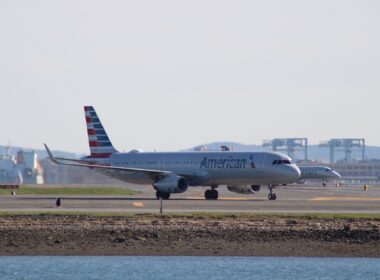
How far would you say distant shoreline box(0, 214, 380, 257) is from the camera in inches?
1807

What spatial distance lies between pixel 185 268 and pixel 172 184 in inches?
1808

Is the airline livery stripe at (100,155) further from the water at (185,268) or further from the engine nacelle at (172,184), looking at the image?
the water at (185,268)

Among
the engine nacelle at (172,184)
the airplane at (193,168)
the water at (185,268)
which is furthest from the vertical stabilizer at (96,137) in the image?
the water at (185,268)

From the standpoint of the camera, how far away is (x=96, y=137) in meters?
99.1

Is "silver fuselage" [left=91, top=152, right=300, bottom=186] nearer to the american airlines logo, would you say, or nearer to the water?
the american airlines logo

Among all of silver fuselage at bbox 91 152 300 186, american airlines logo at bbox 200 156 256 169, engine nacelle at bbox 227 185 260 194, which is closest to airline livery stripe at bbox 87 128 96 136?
silver fuselage at bbox 91 152 300 186

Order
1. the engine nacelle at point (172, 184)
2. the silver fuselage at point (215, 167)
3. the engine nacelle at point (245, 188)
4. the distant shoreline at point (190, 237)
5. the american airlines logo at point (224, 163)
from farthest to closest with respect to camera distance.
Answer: the engine nacelle at point (245, 188), the engine nacelle at point (172, 184), the american airlines logo at point (224, 163), the silver fuselage at point (215, 167), the distant shoreline at point (190, 237)

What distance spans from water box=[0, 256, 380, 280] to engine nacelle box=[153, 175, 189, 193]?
42.0 m

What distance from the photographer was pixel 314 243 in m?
47.8

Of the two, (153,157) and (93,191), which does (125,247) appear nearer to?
(153,157)

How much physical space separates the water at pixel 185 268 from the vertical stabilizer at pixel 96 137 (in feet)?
178

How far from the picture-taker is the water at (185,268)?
3838cm

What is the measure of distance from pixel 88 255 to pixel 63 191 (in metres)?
61.5

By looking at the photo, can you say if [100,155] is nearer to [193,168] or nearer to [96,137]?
[96,137]
